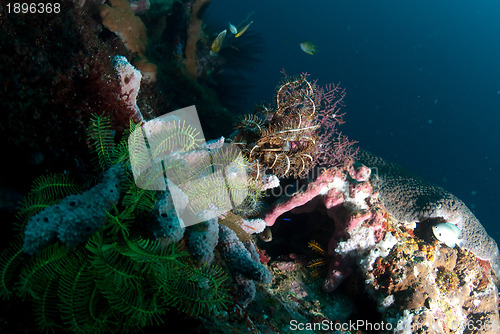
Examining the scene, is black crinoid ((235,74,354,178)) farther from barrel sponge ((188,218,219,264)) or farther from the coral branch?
the coral branch

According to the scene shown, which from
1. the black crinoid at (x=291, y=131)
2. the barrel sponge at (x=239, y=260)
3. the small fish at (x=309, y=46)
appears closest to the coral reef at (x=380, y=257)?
the black crinoid at (x=291, y=131)

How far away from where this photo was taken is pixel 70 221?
1.94 meters

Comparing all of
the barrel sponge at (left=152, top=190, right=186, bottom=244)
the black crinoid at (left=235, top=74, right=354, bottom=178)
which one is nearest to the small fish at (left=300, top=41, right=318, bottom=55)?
the black crinoid at (left=235, top=74, right=354, bottom=178)

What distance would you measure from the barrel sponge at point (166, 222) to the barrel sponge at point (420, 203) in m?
4.57

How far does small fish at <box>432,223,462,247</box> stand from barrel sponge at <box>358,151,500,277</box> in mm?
197

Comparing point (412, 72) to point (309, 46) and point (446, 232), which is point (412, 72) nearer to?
point (309, 46)

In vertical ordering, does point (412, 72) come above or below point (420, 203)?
below

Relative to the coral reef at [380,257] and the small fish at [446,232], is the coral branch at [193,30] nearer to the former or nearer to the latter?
the coral reef at [380,257]

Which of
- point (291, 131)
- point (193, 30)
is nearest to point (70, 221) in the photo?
point (291, 131)

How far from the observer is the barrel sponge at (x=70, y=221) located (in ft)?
6.17

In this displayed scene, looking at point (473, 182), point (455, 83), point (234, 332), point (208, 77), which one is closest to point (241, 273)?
point (234, 332)

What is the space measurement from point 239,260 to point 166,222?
1.10 m

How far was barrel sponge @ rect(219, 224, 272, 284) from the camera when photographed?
2.84 metres

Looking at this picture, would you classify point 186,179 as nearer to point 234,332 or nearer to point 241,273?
point 241,273
